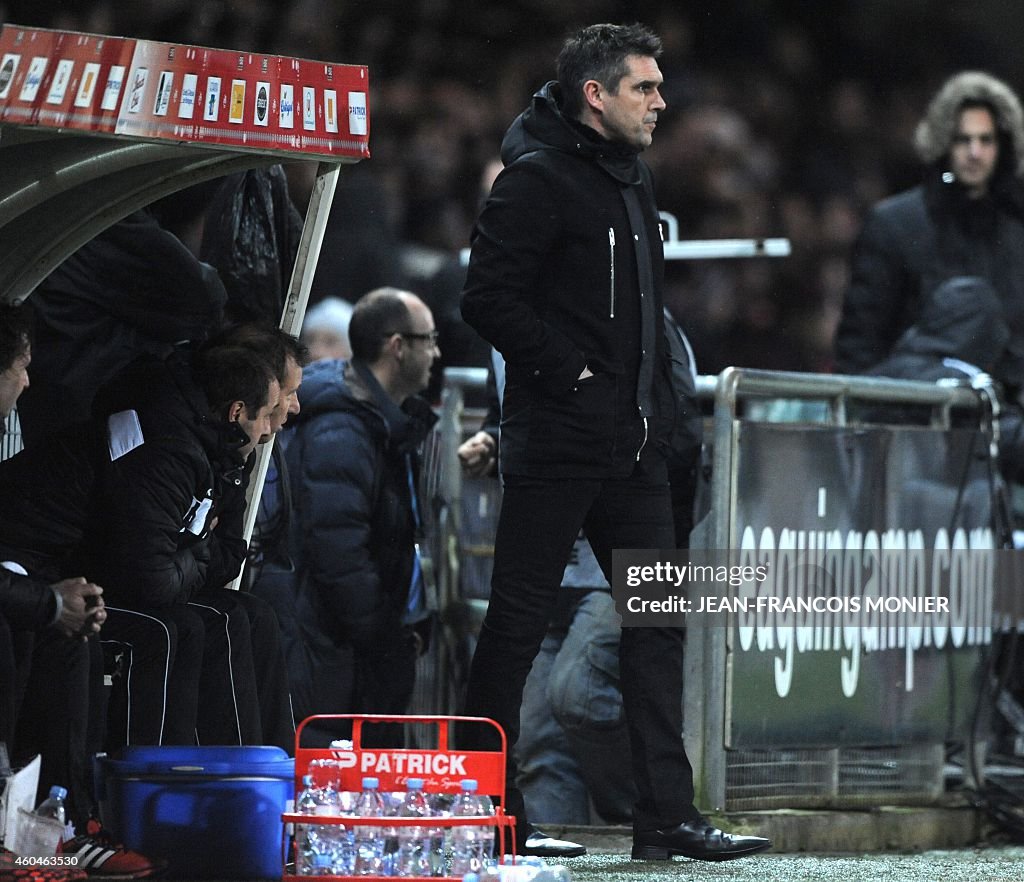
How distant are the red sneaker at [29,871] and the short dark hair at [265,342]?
1.35 metres

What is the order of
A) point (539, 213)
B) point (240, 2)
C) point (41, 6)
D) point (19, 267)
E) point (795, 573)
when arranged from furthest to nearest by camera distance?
point (240, 2)
point (41, 6)
point (795, 573)
point (19, 267)
point (539, 213)

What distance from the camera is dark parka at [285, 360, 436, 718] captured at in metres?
6.42

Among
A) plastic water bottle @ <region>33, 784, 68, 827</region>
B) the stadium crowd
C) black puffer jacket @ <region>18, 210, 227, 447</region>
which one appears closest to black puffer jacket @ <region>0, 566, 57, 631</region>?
plastic water bottle @ <region>33, 784, 68, 827</region>

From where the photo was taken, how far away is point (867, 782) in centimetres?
651

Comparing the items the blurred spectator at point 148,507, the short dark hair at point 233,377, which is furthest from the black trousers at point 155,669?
the short dark hair at point 233,377

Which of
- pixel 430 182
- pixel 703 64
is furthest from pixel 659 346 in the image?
pixel 703 64

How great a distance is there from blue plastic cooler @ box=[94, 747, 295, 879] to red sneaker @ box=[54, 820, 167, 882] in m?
0.11

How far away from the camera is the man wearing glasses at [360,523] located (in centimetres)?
643

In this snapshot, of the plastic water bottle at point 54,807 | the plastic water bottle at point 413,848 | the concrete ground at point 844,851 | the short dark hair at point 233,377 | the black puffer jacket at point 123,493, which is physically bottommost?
the concrete ground at point 844,851

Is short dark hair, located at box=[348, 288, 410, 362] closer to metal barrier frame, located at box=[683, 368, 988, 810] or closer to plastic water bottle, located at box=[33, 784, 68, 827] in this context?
metal barrier frame, located at box=[683, 368, 988, 810]

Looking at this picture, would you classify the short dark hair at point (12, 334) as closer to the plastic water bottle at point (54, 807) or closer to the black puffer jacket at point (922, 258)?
the plastic water bottle at point (54, 807)

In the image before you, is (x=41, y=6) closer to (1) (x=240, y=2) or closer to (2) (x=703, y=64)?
(1) (x=240, y=2)

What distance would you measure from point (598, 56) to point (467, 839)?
1.98 metres

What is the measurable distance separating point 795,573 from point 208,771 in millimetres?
2256
